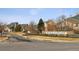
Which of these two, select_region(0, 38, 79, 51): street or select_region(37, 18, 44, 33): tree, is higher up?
select_region(37, 18, 44, 33): tree

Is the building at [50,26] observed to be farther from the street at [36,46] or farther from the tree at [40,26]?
the street at [36,46]

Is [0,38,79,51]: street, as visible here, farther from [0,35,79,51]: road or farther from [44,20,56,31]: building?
[44,20,56,31]: building

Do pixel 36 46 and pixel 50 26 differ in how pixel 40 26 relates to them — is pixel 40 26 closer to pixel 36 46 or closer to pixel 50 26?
pixel 50 26

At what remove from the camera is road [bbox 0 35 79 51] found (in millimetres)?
2312

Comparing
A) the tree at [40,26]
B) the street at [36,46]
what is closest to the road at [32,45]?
the street at [36,46]

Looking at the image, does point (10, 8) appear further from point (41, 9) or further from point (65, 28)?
point (65, 28)

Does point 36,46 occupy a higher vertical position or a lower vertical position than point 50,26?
lower

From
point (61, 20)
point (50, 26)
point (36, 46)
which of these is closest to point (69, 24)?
point (61, 20)

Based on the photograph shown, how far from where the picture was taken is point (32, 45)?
2.32 m

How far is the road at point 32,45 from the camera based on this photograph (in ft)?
7.59

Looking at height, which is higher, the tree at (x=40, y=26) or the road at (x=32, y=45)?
the tree at (x=40, y=26)

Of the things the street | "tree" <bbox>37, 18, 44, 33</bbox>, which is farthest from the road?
"tree" <bbox>37, 18, 44, 33</bbox>

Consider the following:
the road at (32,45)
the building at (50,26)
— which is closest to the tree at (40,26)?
the building at (50,26)
